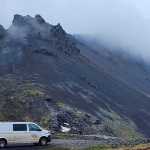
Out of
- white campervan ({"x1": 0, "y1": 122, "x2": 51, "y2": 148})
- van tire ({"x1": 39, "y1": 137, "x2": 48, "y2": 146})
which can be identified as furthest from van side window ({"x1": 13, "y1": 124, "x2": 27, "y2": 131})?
van tire ({"x1": 39, "y1": 137, "x2": 48, "y2": 146})

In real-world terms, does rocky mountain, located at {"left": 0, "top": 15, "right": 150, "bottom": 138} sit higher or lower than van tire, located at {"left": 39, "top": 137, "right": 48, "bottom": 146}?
higher

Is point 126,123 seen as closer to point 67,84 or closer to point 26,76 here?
point 67,84

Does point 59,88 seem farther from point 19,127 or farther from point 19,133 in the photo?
point 19,133

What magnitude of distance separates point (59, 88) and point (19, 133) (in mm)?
79824

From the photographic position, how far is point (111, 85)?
502ft

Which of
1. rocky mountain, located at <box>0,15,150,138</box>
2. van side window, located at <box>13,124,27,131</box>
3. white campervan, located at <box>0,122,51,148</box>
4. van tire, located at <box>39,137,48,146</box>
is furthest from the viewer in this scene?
rocky mountain, located at <box>0,15,150,138</box>

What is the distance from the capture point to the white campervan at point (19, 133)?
162ft

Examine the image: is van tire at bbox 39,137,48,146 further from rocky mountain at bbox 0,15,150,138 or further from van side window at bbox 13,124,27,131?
rocky mountain at bbox 0,15,150,138

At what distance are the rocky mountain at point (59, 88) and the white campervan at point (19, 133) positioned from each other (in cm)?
4322

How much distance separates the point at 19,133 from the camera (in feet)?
163

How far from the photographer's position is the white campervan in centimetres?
4947

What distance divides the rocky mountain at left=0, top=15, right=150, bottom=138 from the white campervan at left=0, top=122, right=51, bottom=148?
1702 inches

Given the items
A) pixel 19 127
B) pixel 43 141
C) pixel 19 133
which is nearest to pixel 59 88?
pixel 43 141

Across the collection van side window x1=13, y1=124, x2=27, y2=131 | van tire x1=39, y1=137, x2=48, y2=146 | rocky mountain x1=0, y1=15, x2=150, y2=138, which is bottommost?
van tire x1=39, y1=137, x2=48, y2=146
